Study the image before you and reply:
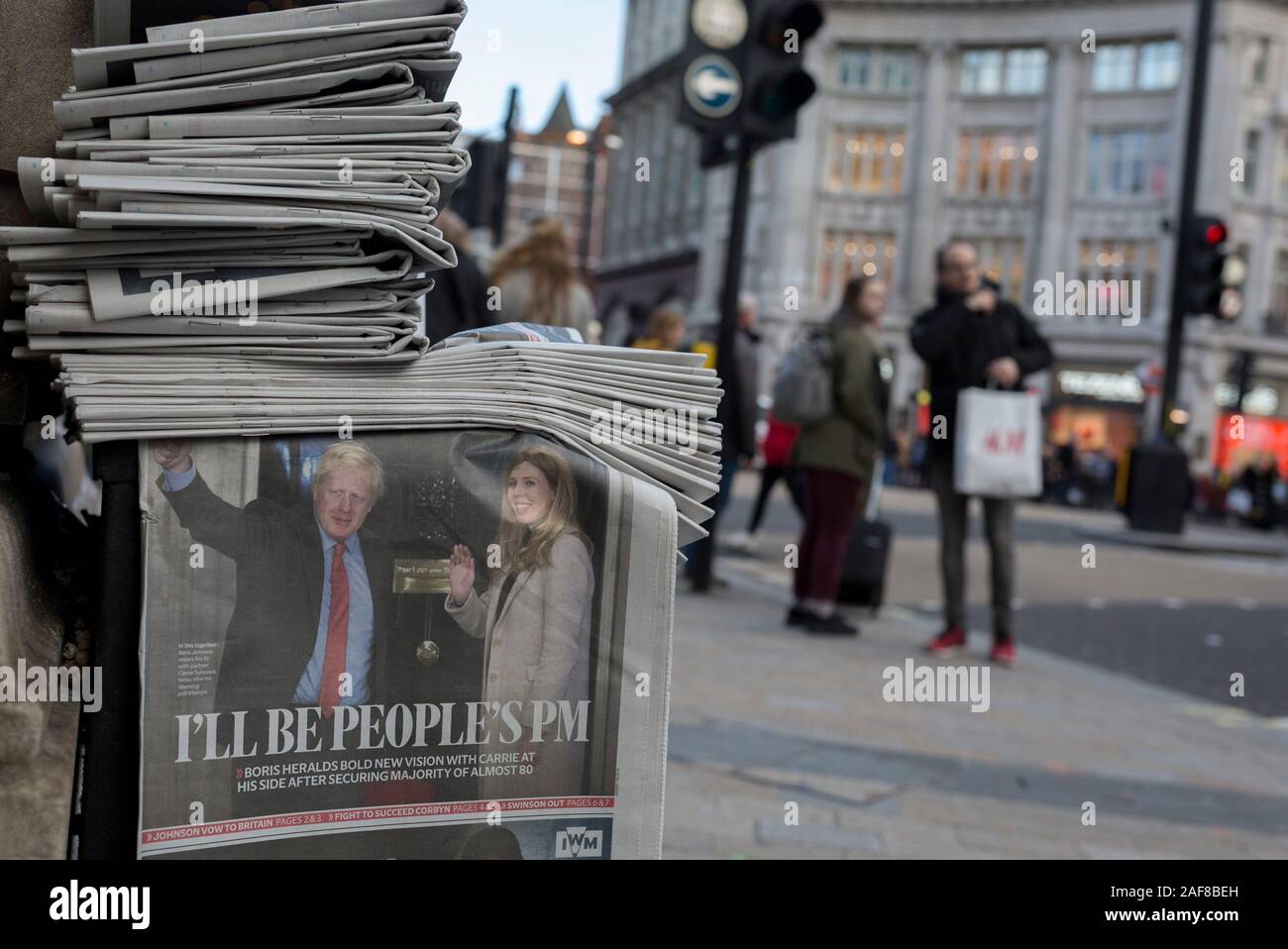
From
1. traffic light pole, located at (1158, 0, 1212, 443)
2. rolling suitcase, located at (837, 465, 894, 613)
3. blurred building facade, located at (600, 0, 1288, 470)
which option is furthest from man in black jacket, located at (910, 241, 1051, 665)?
blurred building facade, located at (600, 0, 1288, 470)

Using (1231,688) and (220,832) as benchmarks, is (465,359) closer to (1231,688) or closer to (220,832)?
(220,832)

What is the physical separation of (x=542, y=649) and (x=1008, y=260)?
49.2 metres

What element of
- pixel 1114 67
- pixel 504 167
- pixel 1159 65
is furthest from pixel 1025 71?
pixel 504 167

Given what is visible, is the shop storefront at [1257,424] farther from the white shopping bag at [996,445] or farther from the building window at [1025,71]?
the white shopping bag at [996,445]

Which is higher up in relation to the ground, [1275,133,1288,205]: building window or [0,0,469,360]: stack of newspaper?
[1275,133,1288,205]: building window

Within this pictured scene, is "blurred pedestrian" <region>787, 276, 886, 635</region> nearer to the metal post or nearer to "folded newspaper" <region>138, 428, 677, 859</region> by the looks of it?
"folded newspaper" <region>138, 428, 677, 859</region>

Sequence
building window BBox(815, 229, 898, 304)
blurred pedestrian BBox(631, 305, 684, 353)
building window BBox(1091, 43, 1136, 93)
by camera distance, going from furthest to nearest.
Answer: building window BBox(815, 229, 898, 304) → building window BBox(1091, 43, 1136, 93) → blurred pedestrian BBox(631, 305, 684, 353)

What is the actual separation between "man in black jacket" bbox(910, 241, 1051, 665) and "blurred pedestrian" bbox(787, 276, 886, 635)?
1.09 ft

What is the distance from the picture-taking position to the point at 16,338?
5.12ft

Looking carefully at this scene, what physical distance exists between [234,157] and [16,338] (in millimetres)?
352

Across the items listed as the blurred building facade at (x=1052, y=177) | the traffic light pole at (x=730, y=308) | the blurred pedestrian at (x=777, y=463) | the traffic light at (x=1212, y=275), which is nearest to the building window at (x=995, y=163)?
the blurred building facade at (x=1052, y=177)

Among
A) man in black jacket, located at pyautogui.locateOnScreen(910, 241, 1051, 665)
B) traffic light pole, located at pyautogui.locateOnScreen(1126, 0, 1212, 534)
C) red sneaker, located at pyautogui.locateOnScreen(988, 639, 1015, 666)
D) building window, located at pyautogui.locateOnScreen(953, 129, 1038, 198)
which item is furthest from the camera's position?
building window, located at pyautogui.locateOnScreen(953, 129, 1038, 198)

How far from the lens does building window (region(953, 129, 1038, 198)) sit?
1882 inches
